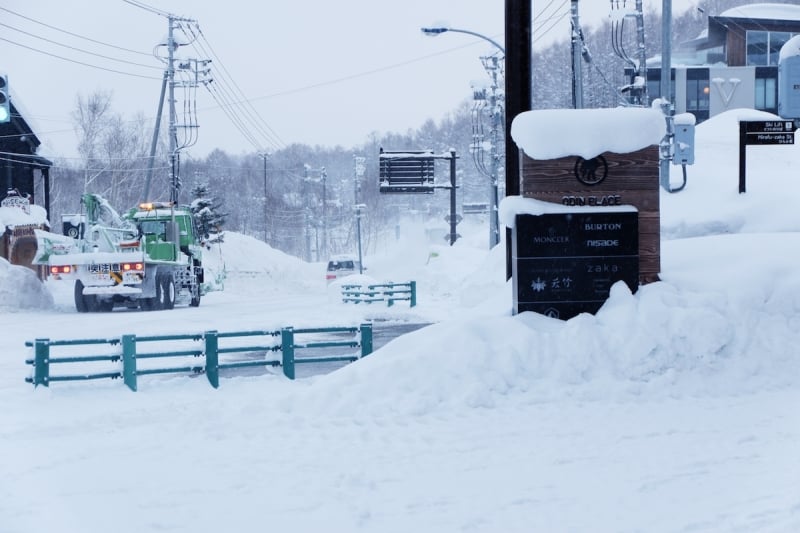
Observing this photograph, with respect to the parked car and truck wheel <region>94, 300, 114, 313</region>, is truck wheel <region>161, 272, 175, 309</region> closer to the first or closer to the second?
truck wheel <region>94, 300, 114, 313</region>

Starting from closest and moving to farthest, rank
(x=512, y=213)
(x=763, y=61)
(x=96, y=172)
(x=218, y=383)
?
(x=512, y=213), (x=218, y=383), (x=763, y=61), (x=96, y=172)

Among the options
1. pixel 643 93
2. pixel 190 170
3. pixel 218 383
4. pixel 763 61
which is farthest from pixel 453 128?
pixel 218 383

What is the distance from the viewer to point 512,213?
10.6 m

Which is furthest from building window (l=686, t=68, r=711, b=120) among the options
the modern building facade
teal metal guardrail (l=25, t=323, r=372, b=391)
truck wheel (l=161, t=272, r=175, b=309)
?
teal metal guardrail (l=25, t=323, r=372, b=391)

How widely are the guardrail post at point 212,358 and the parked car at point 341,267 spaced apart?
111 feet

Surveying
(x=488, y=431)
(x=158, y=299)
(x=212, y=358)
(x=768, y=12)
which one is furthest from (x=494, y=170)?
(x=768, y=12)

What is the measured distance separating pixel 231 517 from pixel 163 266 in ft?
79.2

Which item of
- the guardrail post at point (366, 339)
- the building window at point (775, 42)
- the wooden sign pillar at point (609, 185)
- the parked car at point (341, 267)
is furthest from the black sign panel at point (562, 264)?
the building window at point (775, 42)

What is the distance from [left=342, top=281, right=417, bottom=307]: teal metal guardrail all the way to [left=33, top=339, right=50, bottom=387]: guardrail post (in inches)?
698

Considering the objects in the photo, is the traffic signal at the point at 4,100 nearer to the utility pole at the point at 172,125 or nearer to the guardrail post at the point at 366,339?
the guardrail post at the point at 366,339

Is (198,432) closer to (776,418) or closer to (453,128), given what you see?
(776,418)

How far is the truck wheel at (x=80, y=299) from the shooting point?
2758cm

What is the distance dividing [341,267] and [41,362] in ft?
115

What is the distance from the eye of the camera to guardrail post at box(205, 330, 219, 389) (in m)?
12.4
